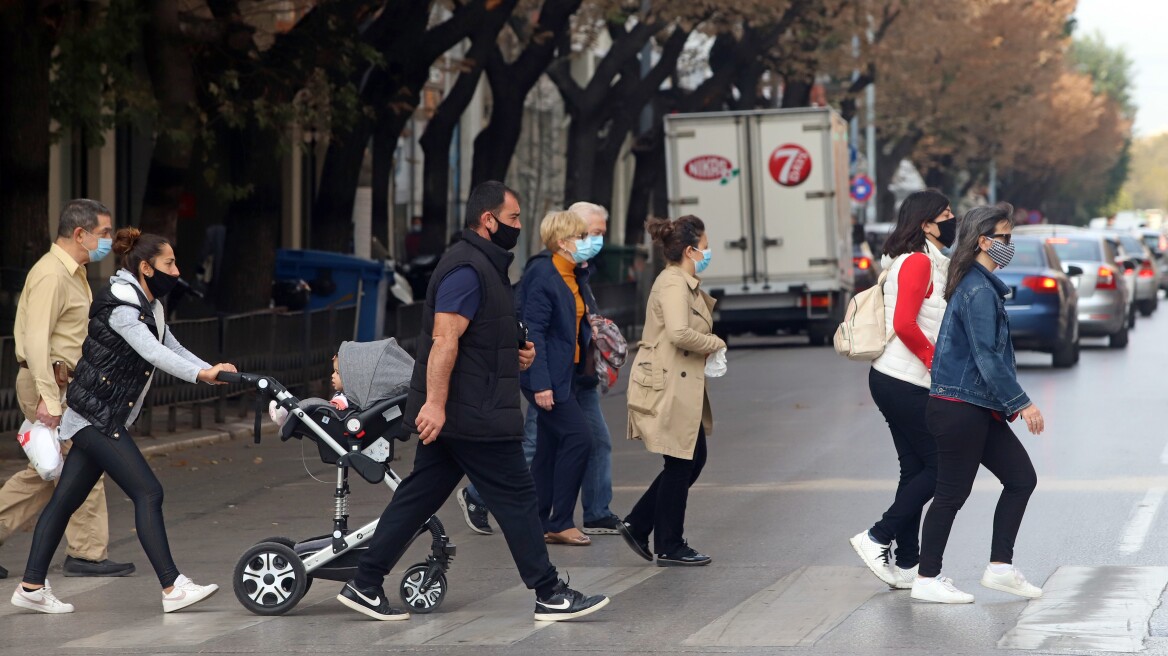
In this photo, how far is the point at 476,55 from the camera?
21.8 meters

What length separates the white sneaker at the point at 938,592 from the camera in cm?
731

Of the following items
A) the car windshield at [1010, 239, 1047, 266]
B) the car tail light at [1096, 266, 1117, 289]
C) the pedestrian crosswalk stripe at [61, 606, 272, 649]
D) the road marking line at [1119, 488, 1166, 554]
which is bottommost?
the road marking line at [1119, 488, 1166, 554]

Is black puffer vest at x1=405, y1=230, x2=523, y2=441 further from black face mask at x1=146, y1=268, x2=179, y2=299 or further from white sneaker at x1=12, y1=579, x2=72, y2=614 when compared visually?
white sneaker at x1=12, y1=579, x2=72, y2=614

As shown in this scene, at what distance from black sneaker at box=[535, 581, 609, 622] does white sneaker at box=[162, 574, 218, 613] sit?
1.40m

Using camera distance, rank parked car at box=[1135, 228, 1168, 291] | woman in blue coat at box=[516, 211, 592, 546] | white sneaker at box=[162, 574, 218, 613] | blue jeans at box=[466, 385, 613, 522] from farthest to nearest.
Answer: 1. parked car at box=[1135, 228, 1168, 291]
2. blue jeans at box=[466, 385, 613, 522]
3. woman in blue coat at box=[516, 211, 592, 546]
4. white sneaker at box=[162, 574, 218, 613]

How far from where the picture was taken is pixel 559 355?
897 centimetres

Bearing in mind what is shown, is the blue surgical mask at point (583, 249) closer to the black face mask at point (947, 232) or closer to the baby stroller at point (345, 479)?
the baby stroller at point (345, 479)

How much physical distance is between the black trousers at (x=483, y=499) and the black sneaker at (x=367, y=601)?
0.10 feet

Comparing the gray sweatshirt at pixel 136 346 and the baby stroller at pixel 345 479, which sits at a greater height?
the gray sweatshirt at pixel 136 346

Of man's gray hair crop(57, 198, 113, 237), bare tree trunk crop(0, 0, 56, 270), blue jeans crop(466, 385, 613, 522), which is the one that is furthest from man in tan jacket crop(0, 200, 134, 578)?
bare tree trunk crop(0, 0, 56, 270)

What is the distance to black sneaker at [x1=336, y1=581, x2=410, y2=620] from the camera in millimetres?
7113

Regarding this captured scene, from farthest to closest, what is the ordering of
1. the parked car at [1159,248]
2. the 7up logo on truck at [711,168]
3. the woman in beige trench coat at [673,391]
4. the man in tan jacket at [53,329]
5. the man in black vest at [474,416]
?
the parked car at [1159,248]
the 7up logo on truck at [711,168]
the woman in beige trench coat at [673,391]
the man in tan jacket at [53,329]
the man in black vest at [474,416]

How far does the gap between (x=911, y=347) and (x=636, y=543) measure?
1.78m

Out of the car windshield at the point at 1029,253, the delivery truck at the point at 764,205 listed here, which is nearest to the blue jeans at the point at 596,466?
the car windshield at the point at 1029,253
